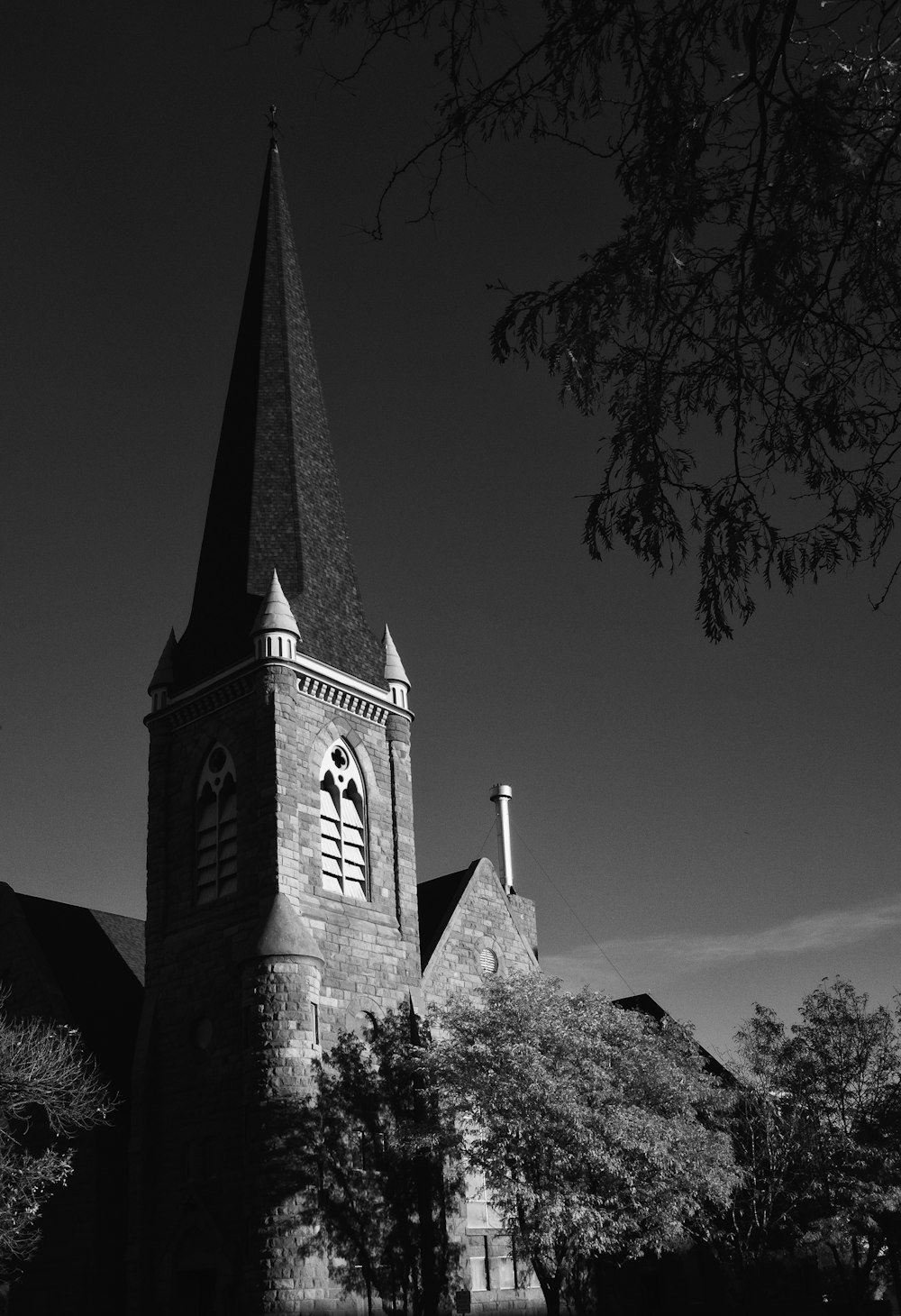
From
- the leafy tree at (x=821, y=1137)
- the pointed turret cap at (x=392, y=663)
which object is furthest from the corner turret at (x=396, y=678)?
the leafy tree at (x=821, y=1137)

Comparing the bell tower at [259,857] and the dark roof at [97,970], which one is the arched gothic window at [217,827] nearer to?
the bell tower at [259,857]

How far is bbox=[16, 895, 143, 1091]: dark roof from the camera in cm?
2967

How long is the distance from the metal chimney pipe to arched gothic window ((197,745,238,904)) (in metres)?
10.9

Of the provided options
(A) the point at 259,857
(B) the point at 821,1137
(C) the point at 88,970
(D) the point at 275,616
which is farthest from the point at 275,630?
(B) the point at 821,1137

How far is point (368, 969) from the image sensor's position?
28.8 meters

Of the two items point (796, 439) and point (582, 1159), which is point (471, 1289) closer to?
point (582, 1159)

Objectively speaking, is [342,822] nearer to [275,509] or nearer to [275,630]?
[275,630]

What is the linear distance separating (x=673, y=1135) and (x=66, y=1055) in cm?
1167

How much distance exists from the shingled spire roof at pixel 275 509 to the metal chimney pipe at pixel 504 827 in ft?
26.2

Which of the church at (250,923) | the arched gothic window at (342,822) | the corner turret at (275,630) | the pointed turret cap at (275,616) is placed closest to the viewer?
the church at (250,923)

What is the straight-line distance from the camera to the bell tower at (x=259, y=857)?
25453mm

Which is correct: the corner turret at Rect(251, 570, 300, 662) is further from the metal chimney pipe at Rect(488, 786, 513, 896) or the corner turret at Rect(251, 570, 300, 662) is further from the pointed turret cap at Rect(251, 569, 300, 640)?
the metal chimney pipe at Rect(488, 786, 513, 896)

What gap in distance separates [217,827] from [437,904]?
7.40 m

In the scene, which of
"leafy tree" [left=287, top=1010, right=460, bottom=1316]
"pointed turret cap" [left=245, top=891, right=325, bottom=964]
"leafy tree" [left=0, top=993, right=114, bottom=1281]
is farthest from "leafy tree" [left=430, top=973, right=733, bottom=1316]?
"leafy tree" [left=0, top=993, right=114, bottom=1281]
